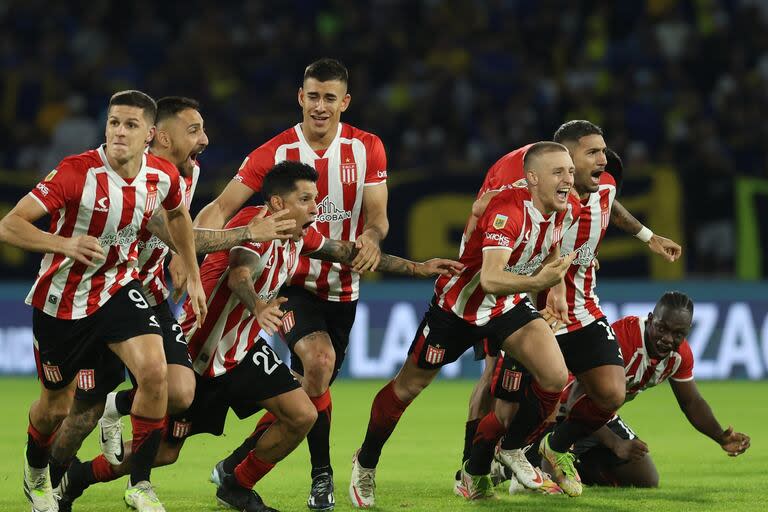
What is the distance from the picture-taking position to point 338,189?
776cm

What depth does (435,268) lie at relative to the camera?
7148 mm

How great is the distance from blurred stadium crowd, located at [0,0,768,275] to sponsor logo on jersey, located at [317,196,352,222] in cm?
725

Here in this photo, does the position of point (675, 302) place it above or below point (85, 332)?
above

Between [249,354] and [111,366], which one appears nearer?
[111,366]

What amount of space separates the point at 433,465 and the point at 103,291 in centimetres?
308

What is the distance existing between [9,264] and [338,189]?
26.2ft

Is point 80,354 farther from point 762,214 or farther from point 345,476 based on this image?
point 762,214

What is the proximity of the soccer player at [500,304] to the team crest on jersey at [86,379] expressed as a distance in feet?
5.02

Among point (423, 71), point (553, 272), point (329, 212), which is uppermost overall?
point (423, 71)

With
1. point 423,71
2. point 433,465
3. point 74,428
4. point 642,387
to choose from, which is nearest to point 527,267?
point 642,387

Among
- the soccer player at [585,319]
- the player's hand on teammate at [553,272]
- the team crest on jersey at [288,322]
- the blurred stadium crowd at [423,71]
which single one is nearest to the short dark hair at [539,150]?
the soccer player at [585,319]

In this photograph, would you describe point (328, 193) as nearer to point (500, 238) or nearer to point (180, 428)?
point (500, 238)

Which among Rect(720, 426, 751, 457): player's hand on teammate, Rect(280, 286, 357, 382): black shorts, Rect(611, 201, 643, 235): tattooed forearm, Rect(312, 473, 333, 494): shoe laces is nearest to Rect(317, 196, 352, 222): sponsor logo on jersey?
Rect(280, 286, 357, 382): black shorts

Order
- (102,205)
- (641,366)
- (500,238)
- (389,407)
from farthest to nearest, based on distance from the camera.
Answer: (641,366), (389,407), (500,238), (102,205)
